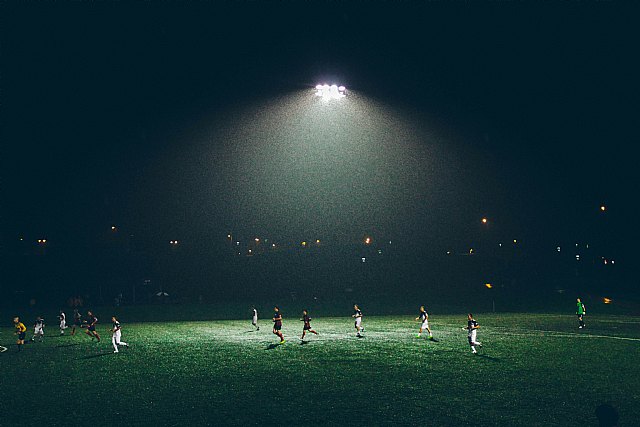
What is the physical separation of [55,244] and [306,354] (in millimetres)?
72051

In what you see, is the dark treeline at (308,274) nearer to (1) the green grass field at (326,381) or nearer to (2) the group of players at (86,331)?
(2) the group of players at (86,331)

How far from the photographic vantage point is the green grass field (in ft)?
49.7

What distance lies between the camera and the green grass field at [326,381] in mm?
15148

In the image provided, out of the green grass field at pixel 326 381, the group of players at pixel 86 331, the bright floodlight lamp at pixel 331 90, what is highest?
the bright floodlight lamp at pixel 331 90

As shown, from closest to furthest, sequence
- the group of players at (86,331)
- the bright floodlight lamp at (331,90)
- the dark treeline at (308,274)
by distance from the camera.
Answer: the group of players at (86,331), the bright floodlight lamp at (331,90), the dark treeline at (308,274)

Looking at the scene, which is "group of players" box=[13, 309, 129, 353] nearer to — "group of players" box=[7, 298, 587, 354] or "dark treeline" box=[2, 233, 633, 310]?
"group of players" box=[7, 298, 587, 354]

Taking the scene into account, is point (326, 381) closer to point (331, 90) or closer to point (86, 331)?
point (86, 331)

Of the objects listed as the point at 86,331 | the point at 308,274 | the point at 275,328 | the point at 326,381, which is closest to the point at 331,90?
the point at 275,328

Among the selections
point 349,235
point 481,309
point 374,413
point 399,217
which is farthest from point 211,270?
point 374,413

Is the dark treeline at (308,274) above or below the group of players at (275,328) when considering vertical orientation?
above

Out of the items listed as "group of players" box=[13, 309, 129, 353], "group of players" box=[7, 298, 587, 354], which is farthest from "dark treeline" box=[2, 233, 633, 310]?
"group of players" box=[7, 298, 587, 354]

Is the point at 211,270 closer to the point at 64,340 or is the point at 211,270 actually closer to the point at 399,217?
the point at 399,217

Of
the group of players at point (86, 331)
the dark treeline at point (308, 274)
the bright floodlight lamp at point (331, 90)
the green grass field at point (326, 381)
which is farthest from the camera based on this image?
the dark treeline at point (308, 274)

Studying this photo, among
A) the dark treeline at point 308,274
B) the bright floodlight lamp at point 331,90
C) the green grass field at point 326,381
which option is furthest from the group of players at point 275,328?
the dark treeline at point 308,274
